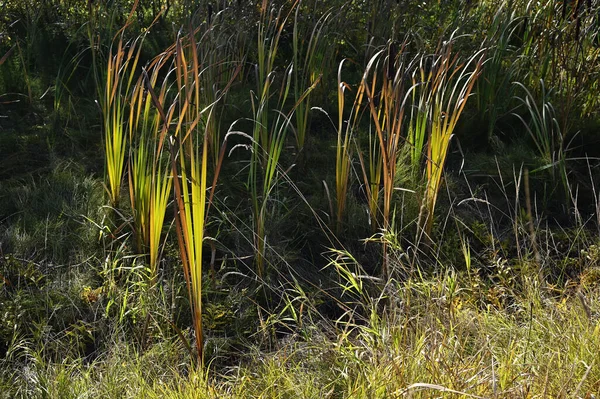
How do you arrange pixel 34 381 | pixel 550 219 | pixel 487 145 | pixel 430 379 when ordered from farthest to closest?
1. pixel 487 145
2. pixel 550 219
3. pixel 34 381
4. pixel 430 379

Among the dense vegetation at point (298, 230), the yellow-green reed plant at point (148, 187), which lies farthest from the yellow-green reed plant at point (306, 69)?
the yellow-green reed plant at point (148, 187)

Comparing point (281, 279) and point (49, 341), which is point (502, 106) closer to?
point (281, 279)

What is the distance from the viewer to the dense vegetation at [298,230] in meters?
2.09

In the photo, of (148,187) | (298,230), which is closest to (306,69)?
(298,230)

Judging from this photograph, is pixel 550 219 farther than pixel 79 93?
No

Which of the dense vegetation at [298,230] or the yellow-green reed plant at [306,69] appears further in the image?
the yellow-green reed plant at [306,69]

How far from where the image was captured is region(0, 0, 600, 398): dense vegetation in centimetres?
209

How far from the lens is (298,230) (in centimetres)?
301

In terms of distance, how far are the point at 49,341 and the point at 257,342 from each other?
689mm

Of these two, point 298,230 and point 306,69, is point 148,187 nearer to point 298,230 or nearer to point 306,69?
point 298,230

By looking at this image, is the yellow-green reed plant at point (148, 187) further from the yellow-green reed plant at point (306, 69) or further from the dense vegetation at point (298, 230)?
the yellow-green reed plant at point (306, 69)

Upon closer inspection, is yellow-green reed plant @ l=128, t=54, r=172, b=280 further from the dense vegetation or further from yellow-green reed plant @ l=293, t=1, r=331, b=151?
yellow-green reed plant @ l=293, t=1, r=331, b=151

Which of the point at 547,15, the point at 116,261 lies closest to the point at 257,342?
the point at 116,261

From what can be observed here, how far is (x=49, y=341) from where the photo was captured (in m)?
2.37
